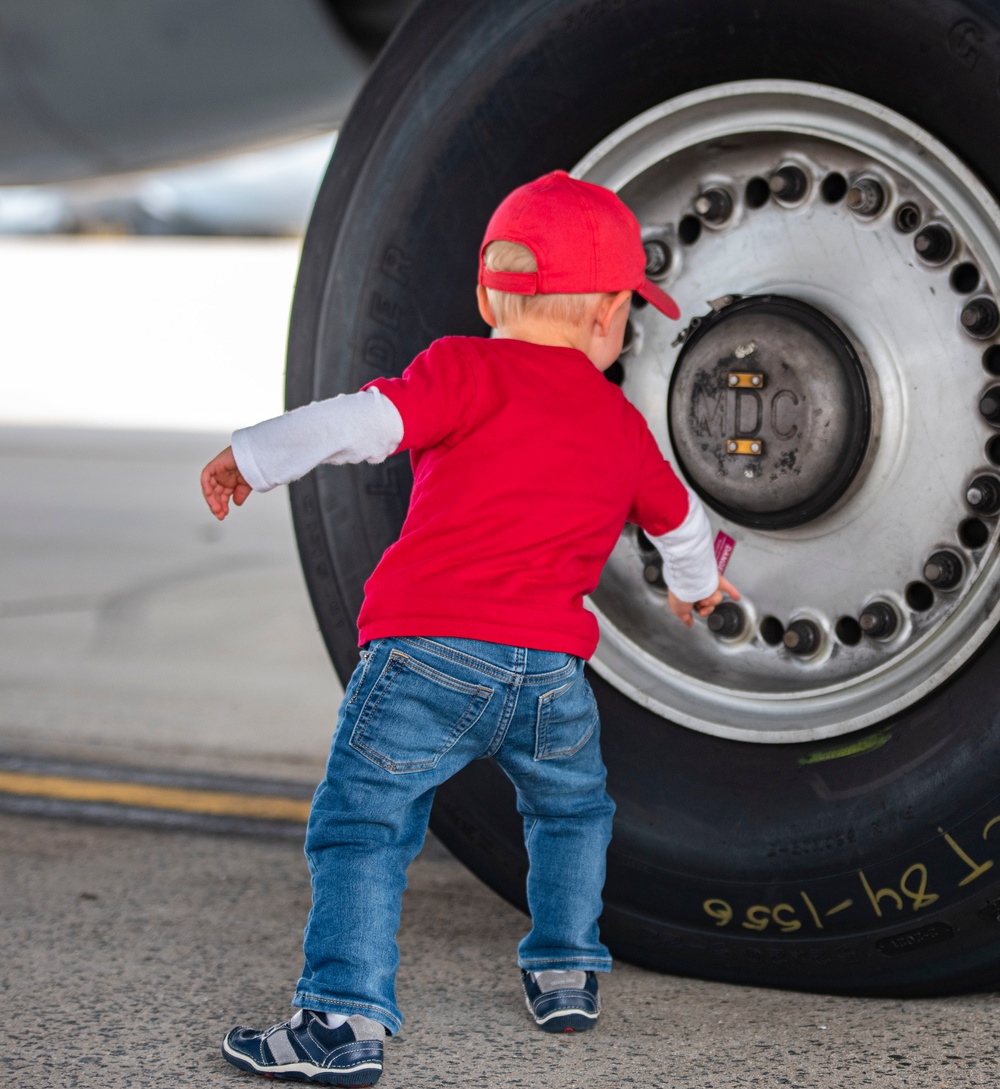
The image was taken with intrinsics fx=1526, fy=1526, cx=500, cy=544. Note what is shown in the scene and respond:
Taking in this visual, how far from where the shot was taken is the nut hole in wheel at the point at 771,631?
1899 millimetres

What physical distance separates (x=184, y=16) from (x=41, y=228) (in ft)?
70.1

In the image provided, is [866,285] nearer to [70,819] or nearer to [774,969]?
[774,969]

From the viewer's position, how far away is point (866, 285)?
1.78 metres

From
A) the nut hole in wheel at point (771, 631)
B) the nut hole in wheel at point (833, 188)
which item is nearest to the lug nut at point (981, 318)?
the nut hole in wheel at point (833, 188)

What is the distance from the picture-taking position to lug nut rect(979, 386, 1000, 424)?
1.70 metres

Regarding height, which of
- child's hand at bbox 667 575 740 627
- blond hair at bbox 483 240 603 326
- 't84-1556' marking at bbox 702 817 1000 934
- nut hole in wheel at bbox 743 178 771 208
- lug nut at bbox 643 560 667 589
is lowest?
't84-1556' marking at bbox 702 817 1000 934

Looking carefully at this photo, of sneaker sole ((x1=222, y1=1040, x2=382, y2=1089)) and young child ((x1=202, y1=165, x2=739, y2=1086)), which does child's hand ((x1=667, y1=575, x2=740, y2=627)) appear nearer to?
young child ((x1=202, y1=165, x2=739, y2=1086))

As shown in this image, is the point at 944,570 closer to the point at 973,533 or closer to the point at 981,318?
the point at 973,533

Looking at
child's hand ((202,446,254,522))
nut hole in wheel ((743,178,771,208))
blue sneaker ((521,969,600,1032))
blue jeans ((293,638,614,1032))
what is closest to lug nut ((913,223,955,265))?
nut hole in wheel ((743,178,771,208))

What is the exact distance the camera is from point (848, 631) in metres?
1.83

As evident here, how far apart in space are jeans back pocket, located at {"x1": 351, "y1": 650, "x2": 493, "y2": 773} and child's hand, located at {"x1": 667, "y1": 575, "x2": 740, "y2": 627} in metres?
0.31

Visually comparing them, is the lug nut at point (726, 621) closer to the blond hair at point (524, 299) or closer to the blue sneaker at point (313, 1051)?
the blond hair at point (524, 299)

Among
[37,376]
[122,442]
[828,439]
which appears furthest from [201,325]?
[828,439]

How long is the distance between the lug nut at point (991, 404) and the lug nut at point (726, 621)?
400mm
